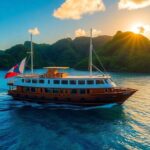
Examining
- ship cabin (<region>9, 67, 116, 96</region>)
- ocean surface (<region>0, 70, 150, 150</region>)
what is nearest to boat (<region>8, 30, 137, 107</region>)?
ship cabin (<region>9, 67, 116, 96</region>)

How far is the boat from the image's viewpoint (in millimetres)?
37031

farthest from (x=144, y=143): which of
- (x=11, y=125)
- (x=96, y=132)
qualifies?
(x=11, y=125)

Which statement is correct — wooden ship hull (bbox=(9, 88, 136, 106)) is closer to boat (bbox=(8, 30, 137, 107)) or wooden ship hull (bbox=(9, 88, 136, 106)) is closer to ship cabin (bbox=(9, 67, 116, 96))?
boat (bbox=(8, 30, 137, 107))

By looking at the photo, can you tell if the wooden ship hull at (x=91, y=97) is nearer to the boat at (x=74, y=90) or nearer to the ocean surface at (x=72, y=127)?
the boat at (x=74, y=90)

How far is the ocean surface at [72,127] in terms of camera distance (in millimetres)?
23062

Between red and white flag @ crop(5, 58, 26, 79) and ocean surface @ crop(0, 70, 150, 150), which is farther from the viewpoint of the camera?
red and white flag @ crop(5, 58, 26, 79)

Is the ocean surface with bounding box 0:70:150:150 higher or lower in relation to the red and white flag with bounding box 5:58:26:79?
lower

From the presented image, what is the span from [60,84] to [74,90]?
277 centimetres

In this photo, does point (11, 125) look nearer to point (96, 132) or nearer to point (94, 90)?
point (96, 132)

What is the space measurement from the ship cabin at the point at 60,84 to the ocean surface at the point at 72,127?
269 centimetres

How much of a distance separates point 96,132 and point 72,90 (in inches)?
482

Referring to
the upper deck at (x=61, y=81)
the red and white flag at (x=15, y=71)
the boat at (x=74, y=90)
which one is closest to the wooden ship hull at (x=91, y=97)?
the boat at (x=74, y=90)

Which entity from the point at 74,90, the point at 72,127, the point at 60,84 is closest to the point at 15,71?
the point at 60,84

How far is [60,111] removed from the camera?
117 feet
